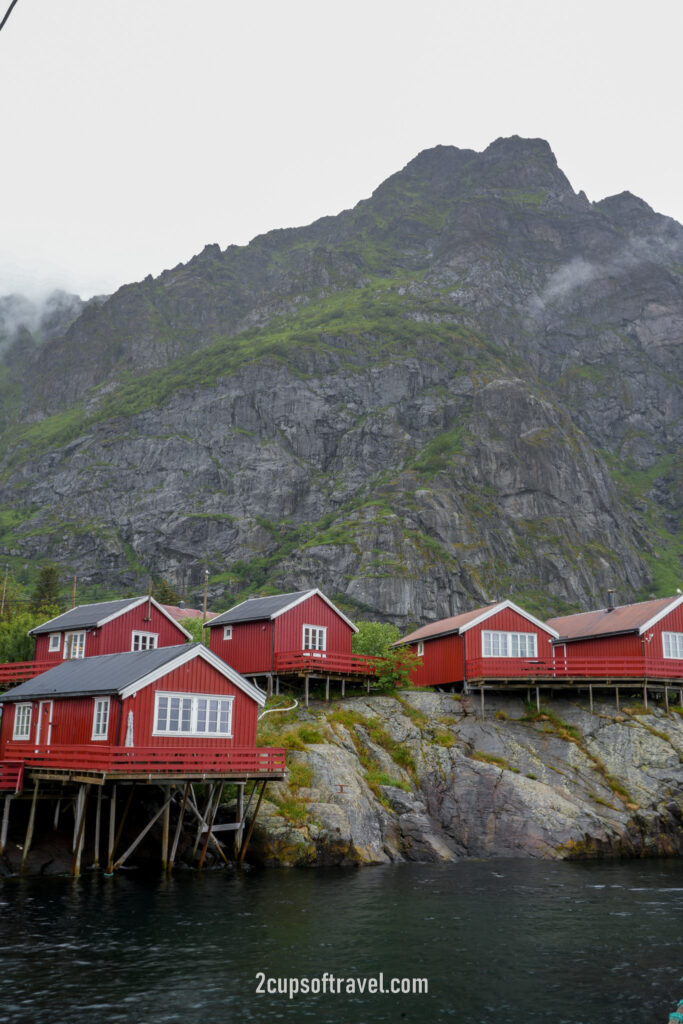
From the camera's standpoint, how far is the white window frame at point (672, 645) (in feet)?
190

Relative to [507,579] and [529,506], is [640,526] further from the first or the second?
[507,579]

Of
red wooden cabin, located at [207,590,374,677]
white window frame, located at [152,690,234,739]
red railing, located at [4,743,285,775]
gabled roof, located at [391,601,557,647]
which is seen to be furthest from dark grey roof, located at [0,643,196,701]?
gabled roof, located at [391,601,557,647]

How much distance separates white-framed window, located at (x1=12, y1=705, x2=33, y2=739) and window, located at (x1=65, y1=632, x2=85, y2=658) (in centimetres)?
968

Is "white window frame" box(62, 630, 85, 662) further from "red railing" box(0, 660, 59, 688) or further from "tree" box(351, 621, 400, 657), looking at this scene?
"tree" box(351, 621, 400, 657)

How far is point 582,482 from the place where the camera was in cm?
17912

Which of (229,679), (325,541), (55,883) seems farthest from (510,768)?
(325,541)

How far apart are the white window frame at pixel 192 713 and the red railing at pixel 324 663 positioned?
11.5 metres

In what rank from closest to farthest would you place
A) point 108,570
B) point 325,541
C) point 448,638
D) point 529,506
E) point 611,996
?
point 611,996 < point 448,638 < point 325,541 < point 108,570 < point 529,506

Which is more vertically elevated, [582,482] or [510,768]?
[582,482]

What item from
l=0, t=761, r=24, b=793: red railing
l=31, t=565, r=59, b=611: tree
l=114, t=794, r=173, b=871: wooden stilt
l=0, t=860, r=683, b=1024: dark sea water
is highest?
l=31, t=565, r=59, b=611: tree

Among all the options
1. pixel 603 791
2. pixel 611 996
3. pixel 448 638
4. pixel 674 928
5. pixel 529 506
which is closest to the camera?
pixel 611 996

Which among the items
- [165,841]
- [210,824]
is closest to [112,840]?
[165,841]

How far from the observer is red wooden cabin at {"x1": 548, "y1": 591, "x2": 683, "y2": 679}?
54.4 m

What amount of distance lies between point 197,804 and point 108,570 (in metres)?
124
